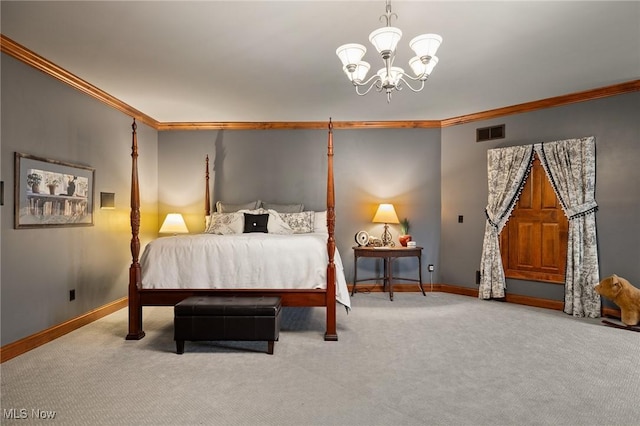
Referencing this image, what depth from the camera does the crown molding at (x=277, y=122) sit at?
336 centimetres

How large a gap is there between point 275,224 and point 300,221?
1.51 feet

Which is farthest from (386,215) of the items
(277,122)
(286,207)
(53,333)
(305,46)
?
(53,333)

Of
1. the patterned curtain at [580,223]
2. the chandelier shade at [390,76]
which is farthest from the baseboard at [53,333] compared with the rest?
the patterned curtain at [580,223]

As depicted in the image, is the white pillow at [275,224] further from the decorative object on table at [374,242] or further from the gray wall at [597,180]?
the gray wall at [597,180]

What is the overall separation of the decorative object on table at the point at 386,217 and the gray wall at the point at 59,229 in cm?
341

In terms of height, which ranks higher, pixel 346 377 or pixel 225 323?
pixel 225 323

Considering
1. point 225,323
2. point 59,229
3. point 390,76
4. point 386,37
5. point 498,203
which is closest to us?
point 386,37

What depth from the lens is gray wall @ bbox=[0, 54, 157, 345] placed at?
3137 millimetres

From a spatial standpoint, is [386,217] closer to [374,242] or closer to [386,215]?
Answer: [386,215]

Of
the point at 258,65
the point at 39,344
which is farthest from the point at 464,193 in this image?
the point at 39,344

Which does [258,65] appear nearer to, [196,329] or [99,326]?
[196,329]

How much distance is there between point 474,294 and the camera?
553 cm

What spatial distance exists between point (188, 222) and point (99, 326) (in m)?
2.22

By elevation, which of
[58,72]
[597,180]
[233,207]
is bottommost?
[233,207]
